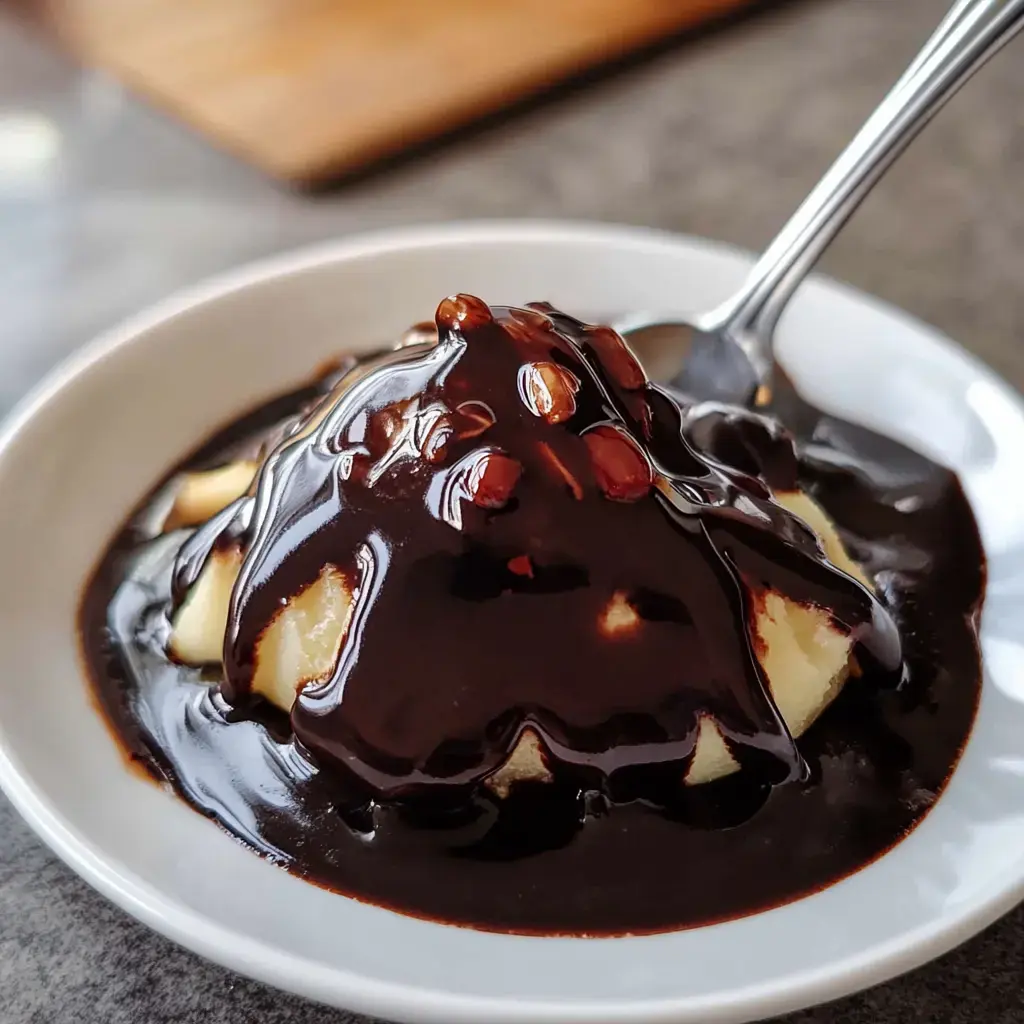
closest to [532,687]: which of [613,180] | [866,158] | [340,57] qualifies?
[866,158]

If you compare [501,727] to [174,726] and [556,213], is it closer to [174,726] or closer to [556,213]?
[174,726]

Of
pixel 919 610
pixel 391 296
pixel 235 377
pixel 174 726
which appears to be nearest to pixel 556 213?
pixel 391 296

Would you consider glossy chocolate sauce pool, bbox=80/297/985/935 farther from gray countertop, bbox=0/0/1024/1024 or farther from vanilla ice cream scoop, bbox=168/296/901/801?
gray countertop, bbox=0/0/1024/1024

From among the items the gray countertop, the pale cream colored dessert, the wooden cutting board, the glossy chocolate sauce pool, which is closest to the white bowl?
the glossy chocolate sauce pool

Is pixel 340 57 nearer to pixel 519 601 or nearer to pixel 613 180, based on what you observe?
pixel 613 180

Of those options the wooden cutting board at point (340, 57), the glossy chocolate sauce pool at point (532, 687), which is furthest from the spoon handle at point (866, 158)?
the wooden cutting board at point (340, 57)

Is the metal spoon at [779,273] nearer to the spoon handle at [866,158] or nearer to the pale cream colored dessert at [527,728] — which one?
the spoon handle at [866,158]
